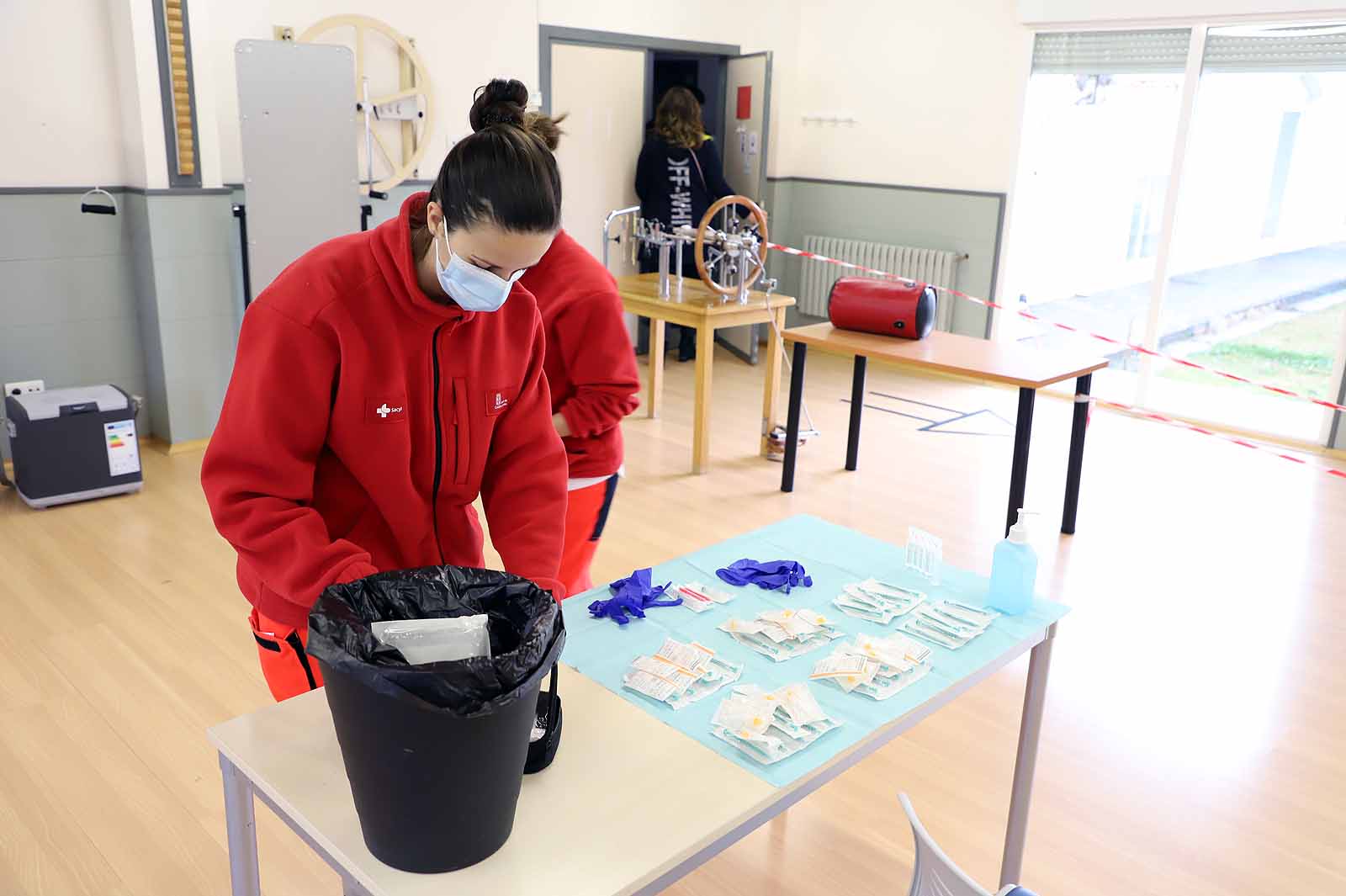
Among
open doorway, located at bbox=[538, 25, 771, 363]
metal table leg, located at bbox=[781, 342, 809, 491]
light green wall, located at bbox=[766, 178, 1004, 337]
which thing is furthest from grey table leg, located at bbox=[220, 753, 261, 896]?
light green wall, located at bbox=[766, 178, 1004, 337]

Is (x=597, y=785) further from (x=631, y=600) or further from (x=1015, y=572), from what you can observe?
(x=1015, y=572)

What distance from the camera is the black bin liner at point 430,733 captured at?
40.2 inches

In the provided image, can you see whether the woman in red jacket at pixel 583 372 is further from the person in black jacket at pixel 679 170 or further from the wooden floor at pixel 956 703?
the person in black jacket at pixel 679 170

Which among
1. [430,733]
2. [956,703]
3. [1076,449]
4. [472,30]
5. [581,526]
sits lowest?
[956,703]

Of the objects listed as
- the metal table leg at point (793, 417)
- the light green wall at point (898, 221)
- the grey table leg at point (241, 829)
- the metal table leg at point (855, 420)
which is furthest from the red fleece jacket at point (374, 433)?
the light green wall at point (898, 221)

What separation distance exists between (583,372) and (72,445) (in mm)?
2684

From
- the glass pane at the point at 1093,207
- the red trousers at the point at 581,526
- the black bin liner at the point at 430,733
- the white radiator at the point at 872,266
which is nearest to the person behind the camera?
the black bin liner at the point at 430,733

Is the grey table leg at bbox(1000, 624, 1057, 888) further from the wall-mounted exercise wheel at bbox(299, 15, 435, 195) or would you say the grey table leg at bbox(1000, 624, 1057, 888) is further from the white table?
the wall-mounted exercise wheel at bbox(299, 15, 435, 195)

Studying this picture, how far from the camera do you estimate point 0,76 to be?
13.2ft

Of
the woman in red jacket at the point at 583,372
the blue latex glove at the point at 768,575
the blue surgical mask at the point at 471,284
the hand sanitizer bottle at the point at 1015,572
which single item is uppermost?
the blue surgical mask at the point at 471,284

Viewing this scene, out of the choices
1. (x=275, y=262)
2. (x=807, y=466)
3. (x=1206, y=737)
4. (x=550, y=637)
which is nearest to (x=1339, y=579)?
(x=1206, y=737)

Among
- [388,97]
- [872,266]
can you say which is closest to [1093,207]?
[872,266]

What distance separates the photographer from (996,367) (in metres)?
3.89

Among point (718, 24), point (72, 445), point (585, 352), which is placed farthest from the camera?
point (718, 24)
